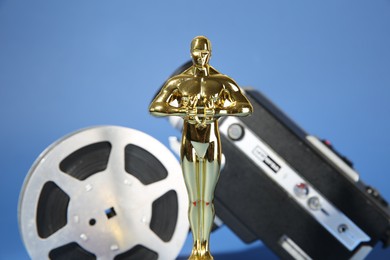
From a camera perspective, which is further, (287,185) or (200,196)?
(287,185)

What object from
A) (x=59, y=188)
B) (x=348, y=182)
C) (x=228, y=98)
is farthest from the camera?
(x=348, y=182)

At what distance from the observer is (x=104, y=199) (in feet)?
6.70

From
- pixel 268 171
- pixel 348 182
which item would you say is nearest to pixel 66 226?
pixel 268 171

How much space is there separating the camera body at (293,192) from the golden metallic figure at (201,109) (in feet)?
1.91

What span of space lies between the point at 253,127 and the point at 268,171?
16 centimetres

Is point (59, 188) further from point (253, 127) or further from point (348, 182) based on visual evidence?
point (348, 182)

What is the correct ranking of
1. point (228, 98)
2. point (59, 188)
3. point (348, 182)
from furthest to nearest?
1. point (348, 182)
2. point (59, 188)
3. point (228, 98)

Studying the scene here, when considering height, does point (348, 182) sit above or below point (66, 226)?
above

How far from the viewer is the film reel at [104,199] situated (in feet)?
6.47

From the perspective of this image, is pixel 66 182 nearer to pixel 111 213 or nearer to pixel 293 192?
pixel 111 213

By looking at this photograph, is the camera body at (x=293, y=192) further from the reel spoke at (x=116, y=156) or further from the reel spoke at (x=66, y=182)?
the reel spoke at (x=66, y=182)

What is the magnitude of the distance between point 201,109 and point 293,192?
32.2 inches

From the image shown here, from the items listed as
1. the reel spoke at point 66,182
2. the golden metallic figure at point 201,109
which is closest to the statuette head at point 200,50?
the golden metallic figure at point 201,109

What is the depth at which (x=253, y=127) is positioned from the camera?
2229 millimetres
